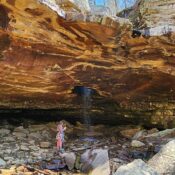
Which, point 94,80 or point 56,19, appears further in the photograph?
point 94,80

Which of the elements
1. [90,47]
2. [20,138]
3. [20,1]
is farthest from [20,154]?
[20,1]

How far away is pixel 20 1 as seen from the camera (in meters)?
4.21

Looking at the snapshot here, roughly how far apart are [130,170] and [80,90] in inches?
126

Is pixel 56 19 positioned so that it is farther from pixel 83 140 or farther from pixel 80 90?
pixel 83 140

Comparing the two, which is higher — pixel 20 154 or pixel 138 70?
pixel 138 70

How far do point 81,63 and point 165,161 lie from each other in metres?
2.14

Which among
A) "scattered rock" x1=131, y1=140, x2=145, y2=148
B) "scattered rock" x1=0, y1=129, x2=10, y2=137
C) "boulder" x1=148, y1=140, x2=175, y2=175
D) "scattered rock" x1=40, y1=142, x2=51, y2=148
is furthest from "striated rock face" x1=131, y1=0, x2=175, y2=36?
"scattered rock" x1=0, y1=129, x2=10, y2=137

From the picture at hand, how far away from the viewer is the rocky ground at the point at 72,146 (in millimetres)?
5223

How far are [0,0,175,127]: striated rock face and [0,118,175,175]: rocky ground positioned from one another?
1.69 feet

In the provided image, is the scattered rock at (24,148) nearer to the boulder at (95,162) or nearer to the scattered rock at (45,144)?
the scattered rock at (45,144)

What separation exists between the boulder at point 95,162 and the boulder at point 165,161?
65cm

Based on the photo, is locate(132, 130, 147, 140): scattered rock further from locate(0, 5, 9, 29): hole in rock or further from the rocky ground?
locate(0, 5, 9, 29): hole in rock

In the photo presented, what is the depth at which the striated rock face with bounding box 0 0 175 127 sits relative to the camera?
4.65 metres

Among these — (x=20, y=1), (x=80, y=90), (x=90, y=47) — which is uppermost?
(x=20, y=1)
